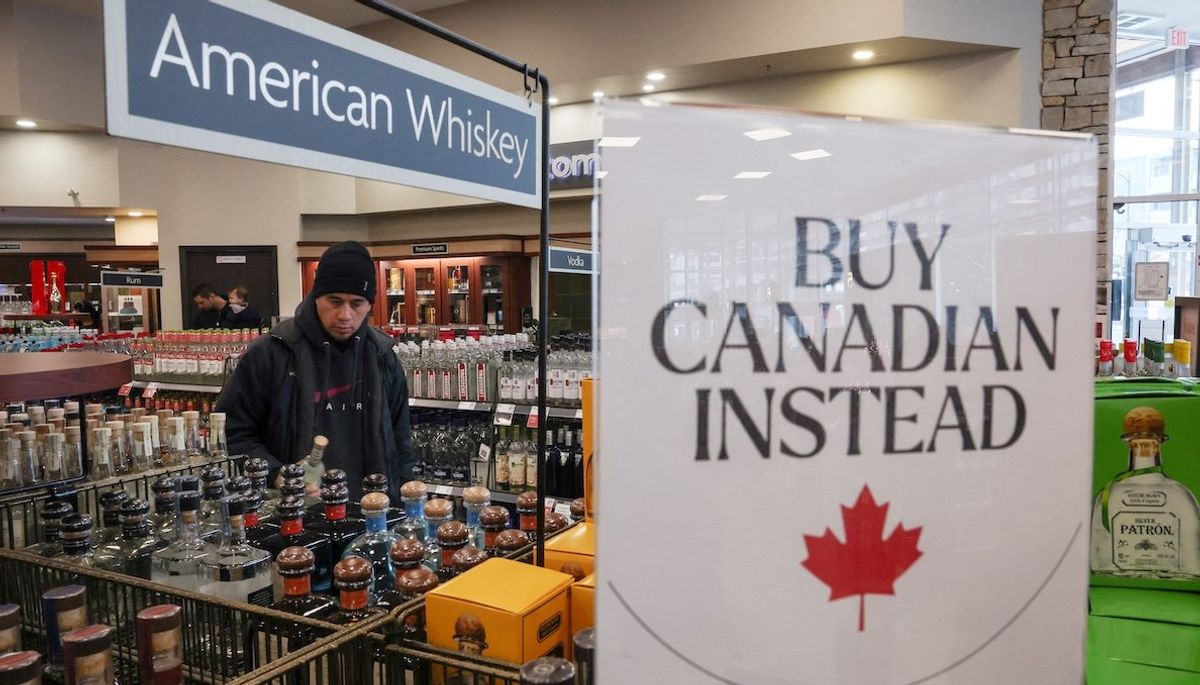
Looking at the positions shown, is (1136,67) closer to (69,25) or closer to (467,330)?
(467,330)

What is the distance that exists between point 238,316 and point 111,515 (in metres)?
6.44

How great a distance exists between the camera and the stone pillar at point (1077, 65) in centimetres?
556

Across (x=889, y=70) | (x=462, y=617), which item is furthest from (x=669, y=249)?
(x=889, y=70)

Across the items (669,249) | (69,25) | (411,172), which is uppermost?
(69,25)

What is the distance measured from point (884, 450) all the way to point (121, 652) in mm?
1170

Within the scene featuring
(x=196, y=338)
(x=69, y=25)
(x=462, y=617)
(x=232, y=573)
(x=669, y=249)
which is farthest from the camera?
(x=69, y=25)

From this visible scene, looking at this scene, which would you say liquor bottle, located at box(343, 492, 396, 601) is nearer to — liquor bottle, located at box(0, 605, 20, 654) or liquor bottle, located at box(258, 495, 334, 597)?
liquor bottle, located at box(258, 495, 334, 597)

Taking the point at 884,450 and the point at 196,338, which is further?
the point at 196,338

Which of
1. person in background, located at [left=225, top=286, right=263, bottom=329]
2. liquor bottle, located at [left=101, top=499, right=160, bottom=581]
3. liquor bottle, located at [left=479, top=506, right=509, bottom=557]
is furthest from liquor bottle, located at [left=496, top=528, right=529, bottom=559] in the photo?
person in background, located at [left=225, top=286, right=263, bottom=329]

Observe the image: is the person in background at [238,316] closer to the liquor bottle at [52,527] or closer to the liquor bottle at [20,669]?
the liquor bottle at [52,527]

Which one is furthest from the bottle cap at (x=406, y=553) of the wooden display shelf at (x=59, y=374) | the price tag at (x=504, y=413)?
the price tag at (x=504, y=413)

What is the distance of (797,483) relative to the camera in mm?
706

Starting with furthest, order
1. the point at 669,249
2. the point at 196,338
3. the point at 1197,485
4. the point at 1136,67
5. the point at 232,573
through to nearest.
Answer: the point at 1136,67 < the point at 196,338 < the point at 232,573 < the point at 1197,485 < the point at 669,249

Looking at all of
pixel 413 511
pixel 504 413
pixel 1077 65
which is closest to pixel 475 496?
pixel 413 511
